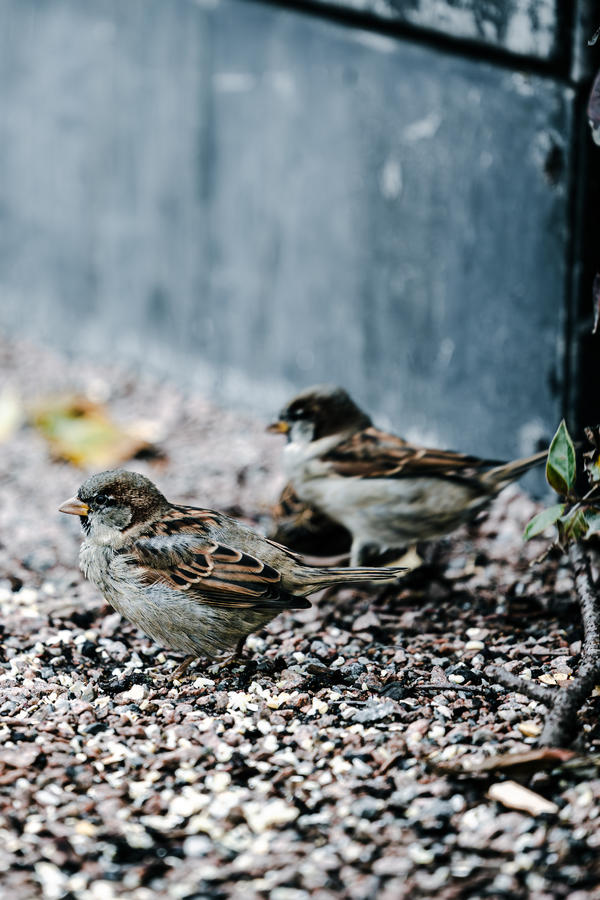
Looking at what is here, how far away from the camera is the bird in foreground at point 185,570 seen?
3.11 metres

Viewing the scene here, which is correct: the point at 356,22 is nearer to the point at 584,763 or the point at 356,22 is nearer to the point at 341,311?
the point at 341,311

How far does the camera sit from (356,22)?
449 centimetres

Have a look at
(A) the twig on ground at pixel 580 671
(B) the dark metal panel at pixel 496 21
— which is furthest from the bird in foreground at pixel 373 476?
(B) the dark metal panel at pixel 496 21

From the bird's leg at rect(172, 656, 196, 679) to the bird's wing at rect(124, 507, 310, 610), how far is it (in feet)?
0.75

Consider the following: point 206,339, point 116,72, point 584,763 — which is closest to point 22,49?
point 116,72

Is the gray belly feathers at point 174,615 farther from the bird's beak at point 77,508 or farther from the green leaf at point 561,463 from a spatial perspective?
the green leaf at point 561,463

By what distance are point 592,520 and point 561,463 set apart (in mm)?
201

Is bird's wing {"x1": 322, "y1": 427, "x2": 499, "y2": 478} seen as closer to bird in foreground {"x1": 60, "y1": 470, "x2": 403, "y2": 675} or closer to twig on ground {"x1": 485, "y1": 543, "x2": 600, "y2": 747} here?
twig on ground {"x1": 485, "y1": 543, "x2": 600, "y2": 747}

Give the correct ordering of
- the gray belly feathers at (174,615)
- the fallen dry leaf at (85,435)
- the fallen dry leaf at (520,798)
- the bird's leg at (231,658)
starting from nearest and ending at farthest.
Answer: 1. the fallen dry leaf at (520,798)
2. the gray belly feathers at (174,615)
3. the bird's leg at (231,658)
4. the fallen dry leaf at (85,435)

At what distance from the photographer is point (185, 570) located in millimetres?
3133

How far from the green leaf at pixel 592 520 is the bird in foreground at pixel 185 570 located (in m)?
0.54

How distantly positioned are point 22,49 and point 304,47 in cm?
221

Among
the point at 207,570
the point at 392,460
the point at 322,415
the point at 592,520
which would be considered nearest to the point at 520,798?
the point at 592,520

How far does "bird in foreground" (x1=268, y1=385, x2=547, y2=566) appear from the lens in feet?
12.2
